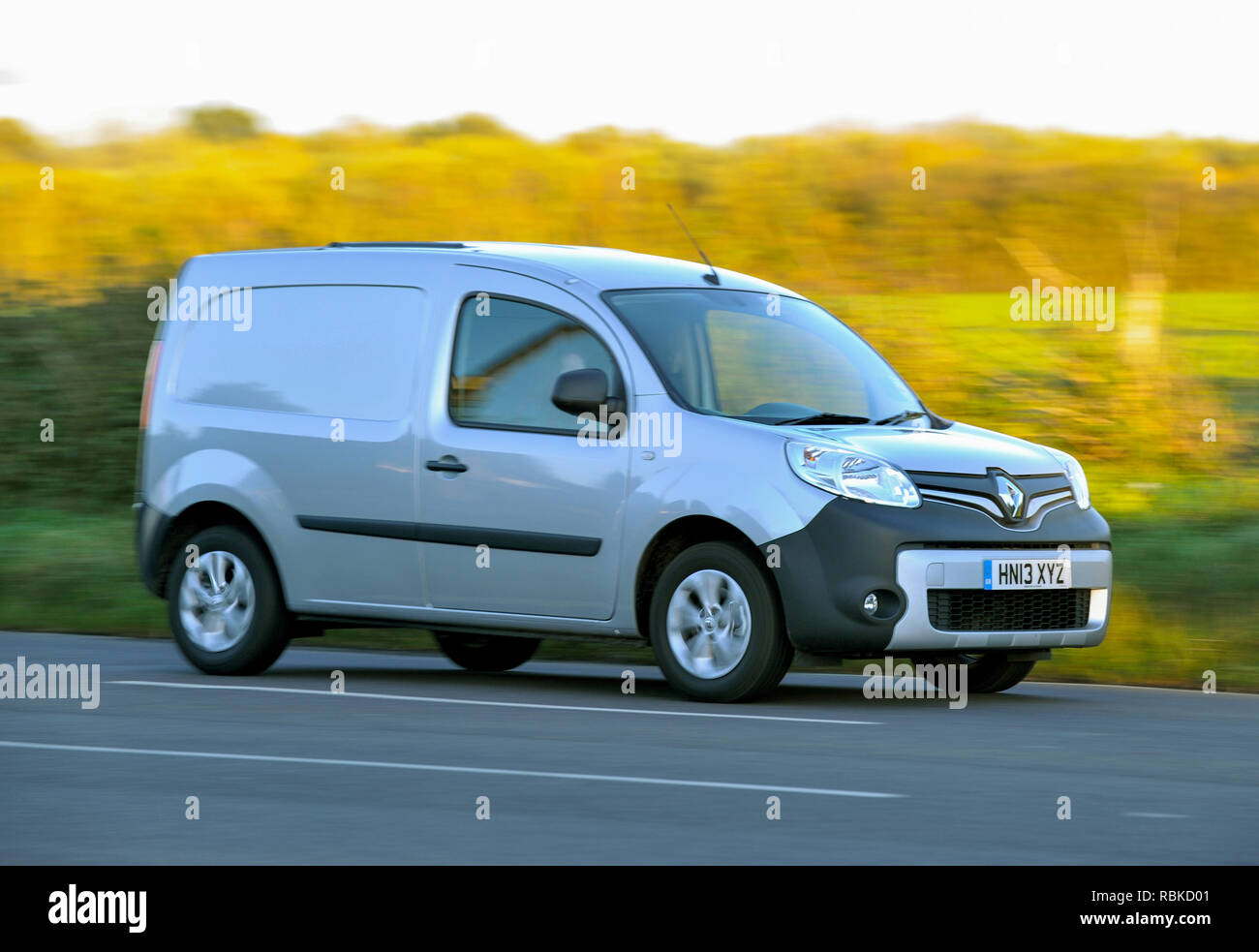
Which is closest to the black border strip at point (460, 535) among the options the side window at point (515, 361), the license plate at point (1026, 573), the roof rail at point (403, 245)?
the side window at point (515, 361)

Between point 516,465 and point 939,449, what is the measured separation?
197 centimetres

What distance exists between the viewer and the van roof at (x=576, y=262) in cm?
1074

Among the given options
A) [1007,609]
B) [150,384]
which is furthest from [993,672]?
[150,384]

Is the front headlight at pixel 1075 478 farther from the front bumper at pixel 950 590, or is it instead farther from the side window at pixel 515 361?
the side window at pixel 515 361

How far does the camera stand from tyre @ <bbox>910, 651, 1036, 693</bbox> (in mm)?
10922

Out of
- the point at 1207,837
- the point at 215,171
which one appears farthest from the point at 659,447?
the point at 215,171

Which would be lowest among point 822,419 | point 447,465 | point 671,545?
point 671,545

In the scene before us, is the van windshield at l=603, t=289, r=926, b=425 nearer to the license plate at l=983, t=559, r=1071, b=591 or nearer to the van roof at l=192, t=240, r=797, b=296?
the van roof at l=192, t=240, r=797, b=296

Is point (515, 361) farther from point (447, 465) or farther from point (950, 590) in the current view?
point (950, 590)

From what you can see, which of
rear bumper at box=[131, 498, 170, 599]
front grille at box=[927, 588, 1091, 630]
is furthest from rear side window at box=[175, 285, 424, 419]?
front grille at box=[927, 588, 1091, 630]

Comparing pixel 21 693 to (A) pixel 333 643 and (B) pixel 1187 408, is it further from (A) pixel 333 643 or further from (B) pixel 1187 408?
(B) pixel 1187 408

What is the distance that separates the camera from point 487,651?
1238 centimetres

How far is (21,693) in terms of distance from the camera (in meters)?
10.5

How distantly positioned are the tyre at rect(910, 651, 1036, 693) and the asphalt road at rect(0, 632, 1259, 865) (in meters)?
0.13
